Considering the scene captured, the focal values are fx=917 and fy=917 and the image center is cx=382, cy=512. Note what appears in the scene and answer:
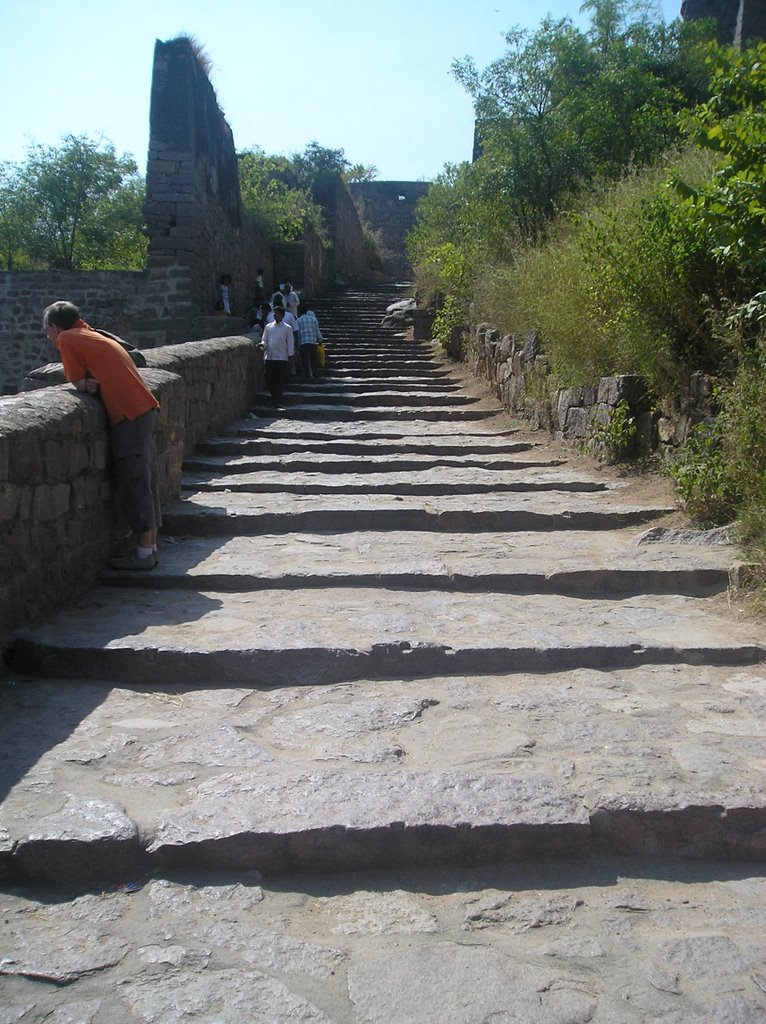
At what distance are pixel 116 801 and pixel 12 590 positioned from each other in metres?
1.59

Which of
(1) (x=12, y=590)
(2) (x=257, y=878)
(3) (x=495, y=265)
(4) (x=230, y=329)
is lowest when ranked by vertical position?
(2) (x=257, y=878)

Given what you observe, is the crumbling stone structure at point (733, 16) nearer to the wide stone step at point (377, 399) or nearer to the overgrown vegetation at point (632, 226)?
the overgrown vegetation at point (632, 226)

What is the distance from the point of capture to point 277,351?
11594 millimetres

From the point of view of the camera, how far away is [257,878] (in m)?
2.61

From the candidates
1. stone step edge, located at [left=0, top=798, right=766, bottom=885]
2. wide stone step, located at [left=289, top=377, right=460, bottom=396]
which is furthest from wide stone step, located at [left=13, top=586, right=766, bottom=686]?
wide stone step, located at [left=289, top=377, right=460, bottom=396]

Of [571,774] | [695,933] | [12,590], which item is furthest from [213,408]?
[695,933]

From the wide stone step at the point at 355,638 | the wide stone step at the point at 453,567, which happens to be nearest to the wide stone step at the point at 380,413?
the wide stone step at the point at 453,567

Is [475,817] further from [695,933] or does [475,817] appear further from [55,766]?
[55,766]

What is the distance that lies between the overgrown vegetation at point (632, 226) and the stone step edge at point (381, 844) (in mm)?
2818

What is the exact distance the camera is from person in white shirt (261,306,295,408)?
38.0ft

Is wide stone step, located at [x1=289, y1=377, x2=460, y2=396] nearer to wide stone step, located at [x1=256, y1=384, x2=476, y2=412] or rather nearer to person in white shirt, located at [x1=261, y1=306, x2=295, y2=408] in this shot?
wide stone step, located at [x1=256, y1=384, x2=476, y2=412]

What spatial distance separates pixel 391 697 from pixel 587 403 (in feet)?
17.6

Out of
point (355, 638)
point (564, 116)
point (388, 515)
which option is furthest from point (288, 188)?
point (355, 638)

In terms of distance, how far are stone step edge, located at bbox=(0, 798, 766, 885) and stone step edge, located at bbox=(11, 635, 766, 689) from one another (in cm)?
116
